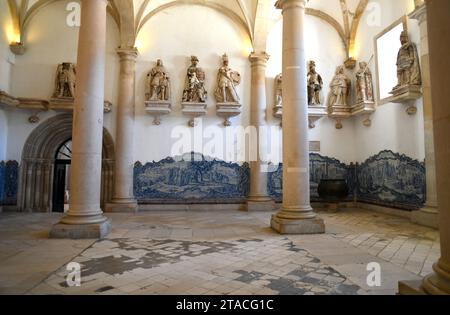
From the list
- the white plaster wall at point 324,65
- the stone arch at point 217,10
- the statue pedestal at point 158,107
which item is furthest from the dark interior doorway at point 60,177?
the white plaster wall at point 324,65

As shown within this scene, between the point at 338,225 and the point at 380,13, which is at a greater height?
the point at 380,13

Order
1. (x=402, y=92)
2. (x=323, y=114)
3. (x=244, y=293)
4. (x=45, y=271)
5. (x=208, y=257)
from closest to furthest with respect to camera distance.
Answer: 1. (x=244, y=293)
2. (x=45, y=271)
3. (x=208, y=257)
4. (x=402, y=92)
5. (x=323, y=114)

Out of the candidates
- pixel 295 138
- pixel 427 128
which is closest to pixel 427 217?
pixel 427 128

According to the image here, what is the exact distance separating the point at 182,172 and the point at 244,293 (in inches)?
308

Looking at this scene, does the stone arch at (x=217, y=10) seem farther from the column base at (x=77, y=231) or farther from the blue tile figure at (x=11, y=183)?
the column base at (x=77, y=231)

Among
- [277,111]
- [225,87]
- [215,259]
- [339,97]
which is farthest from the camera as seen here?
[339,97]

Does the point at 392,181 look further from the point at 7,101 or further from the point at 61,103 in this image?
the point at 7,101

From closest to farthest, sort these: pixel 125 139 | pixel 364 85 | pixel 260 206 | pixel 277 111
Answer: pixel 125 139
pixel 260 206
pixel 364 85
pixel 277 111

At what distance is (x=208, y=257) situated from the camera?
188 inches

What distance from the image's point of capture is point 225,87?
10961mm

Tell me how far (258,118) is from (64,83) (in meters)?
6.64

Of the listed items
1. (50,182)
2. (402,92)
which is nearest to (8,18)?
(50,182)

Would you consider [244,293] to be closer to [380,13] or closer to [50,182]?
[50,182]
